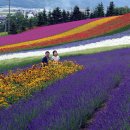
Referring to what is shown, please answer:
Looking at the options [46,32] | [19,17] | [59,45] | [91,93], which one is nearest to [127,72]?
[91,93]

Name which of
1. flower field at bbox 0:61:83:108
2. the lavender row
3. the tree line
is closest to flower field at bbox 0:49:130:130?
the lavender row

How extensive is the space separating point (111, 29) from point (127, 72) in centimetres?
3144

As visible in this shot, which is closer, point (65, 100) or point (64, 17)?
point (65, 100)

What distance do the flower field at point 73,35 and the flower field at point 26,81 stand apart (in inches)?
887

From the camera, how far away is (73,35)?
45.1 metres

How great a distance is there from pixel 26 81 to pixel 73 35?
30.8 meters

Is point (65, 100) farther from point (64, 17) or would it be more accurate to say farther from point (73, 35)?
point (64, 17)

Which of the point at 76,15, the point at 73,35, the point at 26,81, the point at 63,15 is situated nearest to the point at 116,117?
the point at 26,81

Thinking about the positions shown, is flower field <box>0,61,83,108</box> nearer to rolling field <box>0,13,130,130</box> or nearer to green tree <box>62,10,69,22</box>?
rolling field <box>0,13,130,130</box>

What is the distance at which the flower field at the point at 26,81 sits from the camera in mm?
11652

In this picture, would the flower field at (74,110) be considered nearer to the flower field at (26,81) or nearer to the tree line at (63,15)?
Result: the flower field at (26,81)

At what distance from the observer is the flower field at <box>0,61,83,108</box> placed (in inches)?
459

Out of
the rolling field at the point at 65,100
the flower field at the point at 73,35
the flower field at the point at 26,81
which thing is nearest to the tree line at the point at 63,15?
the flower field at the point at 73,35

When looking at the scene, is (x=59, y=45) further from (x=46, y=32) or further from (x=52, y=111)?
(x=52, y=111)
